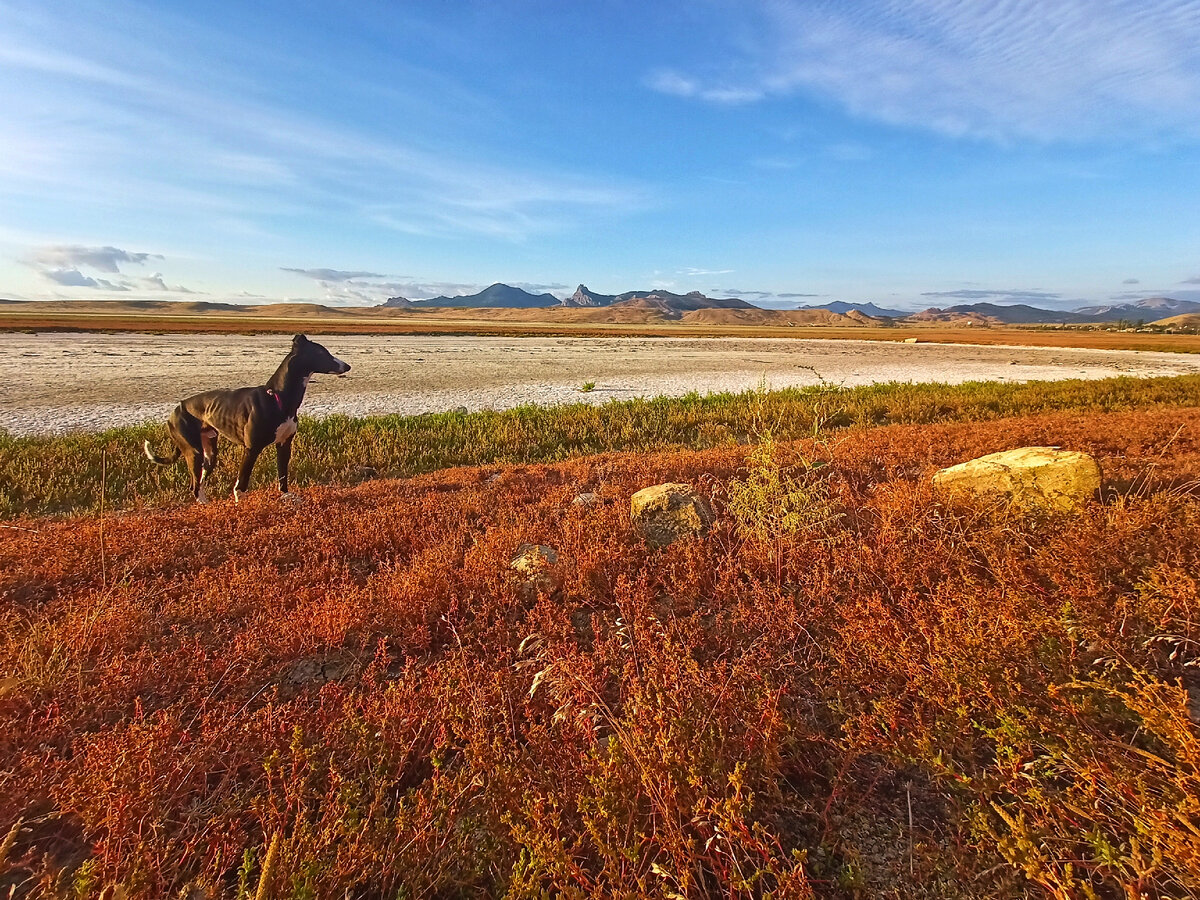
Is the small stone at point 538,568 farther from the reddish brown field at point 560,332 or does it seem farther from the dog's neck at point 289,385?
the reddish brown field at point 560,332

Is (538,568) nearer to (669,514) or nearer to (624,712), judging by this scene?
(669,514)

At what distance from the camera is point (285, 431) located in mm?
6652

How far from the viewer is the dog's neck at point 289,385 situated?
6523 millimetres

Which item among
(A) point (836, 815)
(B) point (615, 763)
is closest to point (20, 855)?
(B) point (615, 763)

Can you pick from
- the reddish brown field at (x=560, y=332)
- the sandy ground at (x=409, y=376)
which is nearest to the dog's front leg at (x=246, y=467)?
the sandy ground at (x=409, y=376)

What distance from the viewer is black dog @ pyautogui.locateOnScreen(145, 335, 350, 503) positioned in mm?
6396

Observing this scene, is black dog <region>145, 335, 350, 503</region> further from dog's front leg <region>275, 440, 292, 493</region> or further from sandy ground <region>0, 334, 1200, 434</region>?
sandy ground <region>0, 334, 1200, 434</region>

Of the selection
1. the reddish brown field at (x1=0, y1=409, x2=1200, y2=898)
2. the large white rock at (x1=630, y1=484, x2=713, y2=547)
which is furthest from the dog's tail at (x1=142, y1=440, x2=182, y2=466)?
the large white rock at (x1=630, y1=484, x2=713, y2=547)

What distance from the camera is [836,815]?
245 cm

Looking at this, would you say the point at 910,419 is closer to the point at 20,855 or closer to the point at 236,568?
the point at 236,568

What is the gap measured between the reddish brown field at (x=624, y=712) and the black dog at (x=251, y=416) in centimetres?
163

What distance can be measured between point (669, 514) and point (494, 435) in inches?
262

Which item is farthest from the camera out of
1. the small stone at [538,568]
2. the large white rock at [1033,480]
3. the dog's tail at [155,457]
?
the dog's tail at [155,457]

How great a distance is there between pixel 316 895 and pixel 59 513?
8185 mm
